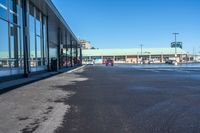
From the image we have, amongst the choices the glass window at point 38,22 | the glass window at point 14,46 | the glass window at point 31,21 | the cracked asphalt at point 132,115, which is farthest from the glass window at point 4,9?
the cracked asphalt at point 132,115

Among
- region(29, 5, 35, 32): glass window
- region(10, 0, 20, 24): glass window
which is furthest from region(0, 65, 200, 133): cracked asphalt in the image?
region(29, 5, 35, 32): glass window

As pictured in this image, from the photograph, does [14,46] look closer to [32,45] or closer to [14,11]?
[14,11]

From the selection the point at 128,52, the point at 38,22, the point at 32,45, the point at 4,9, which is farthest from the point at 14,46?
the point at 128,52

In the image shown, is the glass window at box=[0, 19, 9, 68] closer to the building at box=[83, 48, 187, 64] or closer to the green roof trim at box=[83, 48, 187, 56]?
the building at box=[83, 48, 187, 64]

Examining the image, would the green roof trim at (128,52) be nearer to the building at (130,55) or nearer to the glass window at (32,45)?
the building at (130,55)

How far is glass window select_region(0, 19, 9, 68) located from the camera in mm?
19281

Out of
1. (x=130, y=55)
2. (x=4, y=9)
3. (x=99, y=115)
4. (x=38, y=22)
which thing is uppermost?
(x=38, y=22)

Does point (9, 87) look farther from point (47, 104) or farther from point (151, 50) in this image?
point (151, 50)

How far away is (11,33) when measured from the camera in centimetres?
2116

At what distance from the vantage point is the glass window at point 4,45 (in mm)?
19281

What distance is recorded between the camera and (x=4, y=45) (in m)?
20.0

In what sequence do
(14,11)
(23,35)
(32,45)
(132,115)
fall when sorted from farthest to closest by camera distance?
1. (32,45)
2. (23,35)
3. (14,11)
4. (132,115)

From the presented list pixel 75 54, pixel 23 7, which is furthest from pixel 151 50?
Answer: pixel 23 7

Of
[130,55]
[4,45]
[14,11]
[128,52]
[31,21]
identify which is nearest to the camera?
[4,45]
